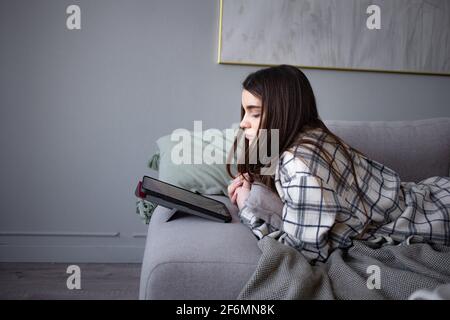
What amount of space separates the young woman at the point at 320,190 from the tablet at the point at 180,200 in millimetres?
82

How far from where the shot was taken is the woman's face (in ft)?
4.11

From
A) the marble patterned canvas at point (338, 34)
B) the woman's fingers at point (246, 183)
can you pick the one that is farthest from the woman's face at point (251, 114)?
the marble patterned canvas at point (338, 34)

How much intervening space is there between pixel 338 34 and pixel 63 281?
1894 mm

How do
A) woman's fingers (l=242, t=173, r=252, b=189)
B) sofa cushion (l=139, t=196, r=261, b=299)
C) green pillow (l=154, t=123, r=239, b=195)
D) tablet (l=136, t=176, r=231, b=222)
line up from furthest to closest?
green pillow (l=154, t=123, r=239, b=195)
woman's fingers (l=242, t=173, r=252, b=189)
tablet (l=136, t=176, r=231, b=222)
sofa cushion (l=139, t=196, r=261, b=299)

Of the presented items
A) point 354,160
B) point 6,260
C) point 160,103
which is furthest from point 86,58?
point 354,160

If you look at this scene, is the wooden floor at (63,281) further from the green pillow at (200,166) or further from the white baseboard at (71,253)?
the green pillow at (200,166)

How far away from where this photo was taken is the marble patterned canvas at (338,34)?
2168 mm

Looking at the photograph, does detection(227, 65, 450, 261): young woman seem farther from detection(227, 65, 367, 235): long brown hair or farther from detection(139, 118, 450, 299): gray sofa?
detection(139, 118, 450, 299): gray sofa

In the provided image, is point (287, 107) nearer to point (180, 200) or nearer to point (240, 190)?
point (240, 190)

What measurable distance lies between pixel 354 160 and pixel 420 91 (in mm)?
1405

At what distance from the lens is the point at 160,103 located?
221 cm

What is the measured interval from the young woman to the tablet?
0.08 m

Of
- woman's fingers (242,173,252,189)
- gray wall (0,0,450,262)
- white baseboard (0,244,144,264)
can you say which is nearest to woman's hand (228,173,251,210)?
woman's fingers (242,173,252,189)

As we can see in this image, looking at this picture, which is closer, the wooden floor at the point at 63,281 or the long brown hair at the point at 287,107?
the long brown hair at the point at 287,107
